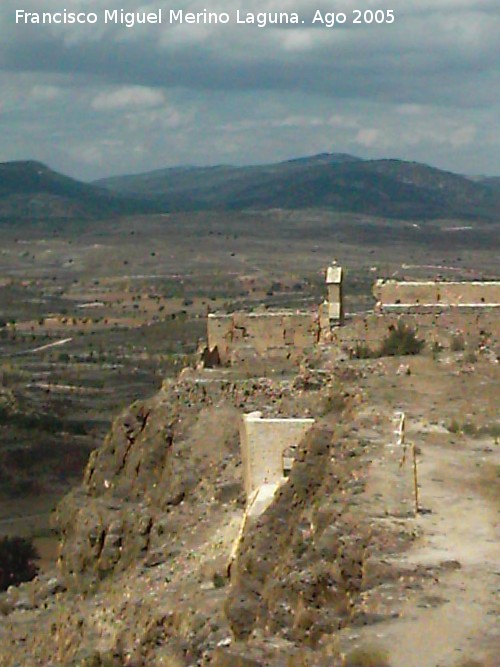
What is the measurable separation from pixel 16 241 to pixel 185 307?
6253 cm

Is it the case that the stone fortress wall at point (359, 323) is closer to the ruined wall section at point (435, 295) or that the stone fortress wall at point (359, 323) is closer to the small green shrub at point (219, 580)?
the ruined wall section at point (435, 295)

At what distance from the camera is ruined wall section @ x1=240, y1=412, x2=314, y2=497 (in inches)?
672

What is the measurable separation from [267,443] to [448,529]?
4.99 metres

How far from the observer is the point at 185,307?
87.9 m

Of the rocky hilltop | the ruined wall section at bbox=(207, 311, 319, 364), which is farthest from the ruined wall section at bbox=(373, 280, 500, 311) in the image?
the rocky hilltop

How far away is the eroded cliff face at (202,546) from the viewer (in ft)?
38.3

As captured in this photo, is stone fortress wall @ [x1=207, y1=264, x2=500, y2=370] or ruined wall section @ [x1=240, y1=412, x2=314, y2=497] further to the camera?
stone fortress wall @ [x1=207, y1=264, x2=500, y2=370]

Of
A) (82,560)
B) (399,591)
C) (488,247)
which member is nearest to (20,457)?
(82,560)

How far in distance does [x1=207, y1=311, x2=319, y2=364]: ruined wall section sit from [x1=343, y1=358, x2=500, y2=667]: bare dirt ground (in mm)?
4355

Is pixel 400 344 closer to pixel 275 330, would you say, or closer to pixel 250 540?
pixel 275 330

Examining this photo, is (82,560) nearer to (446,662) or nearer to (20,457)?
(446,662)

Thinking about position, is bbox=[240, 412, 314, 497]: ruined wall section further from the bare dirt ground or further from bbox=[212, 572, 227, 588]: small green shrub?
bbox=[212, 572, 227, 588]: small green shrub

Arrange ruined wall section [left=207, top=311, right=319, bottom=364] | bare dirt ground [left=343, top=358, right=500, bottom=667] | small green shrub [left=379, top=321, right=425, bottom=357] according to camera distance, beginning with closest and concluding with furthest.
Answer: bare dirt ground [left=343, top=358, right=500, bottom=667]
small green shrub [left=379, top=321, right=425, bottom=357]
ruined wall section [left=207, top=311, right=319, bottom=364]

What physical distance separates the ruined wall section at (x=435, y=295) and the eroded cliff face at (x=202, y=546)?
4836mm
